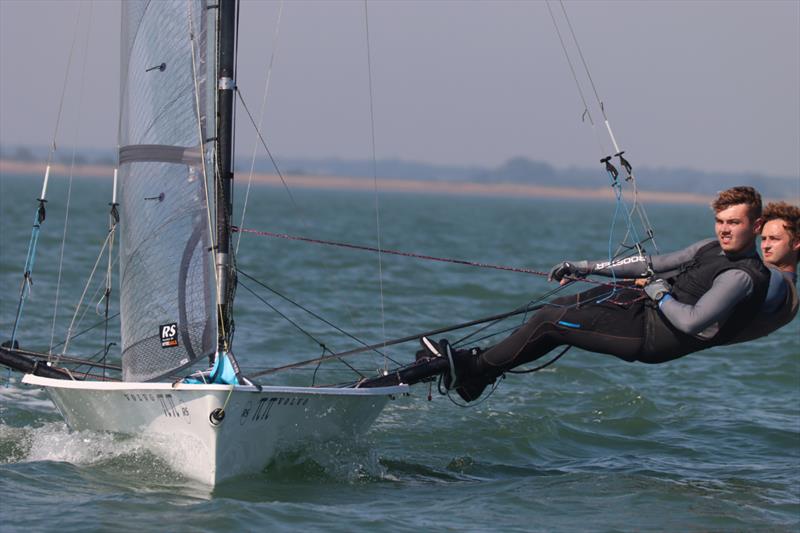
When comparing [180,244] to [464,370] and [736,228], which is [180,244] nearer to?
[464,370]

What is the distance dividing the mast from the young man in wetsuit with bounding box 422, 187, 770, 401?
1245 millimetres

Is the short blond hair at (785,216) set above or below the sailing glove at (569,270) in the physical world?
above

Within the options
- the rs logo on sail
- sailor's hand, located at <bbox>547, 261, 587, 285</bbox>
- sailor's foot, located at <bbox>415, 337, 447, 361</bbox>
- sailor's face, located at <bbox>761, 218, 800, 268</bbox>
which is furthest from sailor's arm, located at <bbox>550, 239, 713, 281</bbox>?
the rs logo on sail

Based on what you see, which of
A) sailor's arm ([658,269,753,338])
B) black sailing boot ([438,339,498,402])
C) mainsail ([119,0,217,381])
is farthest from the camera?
black sailing boot ([438,339,498,402])

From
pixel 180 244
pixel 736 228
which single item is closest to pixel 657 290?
pixel 736 228

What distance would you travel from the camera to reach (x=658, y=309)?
648cm

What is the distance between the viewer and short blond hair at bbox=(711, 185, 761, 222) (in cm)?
625

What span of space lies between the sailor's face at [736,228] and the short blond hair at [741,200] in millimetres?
20

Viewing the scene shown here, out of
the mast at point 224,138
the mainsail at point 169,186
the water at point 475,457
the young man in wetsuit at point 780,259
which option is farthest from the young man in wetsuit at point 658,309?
the mainsail at point 169,186

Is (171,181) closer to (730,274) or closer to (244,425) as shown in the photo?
(244,425)

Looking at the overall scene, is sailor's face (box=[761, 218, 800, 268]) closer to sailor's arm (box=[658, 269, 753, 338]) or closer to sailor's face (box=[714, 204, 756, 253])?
sailor's face (box=[714, 204, 756, 253])

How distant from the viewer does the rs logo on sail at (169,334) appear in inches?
267

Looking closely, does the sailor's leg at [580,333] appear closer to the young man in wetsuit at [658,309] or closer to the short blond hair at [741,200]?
the young man in wetsuit at [658,309]

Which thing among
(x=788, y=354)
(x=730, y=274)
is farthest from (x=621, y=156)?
(x=788, y=354)
